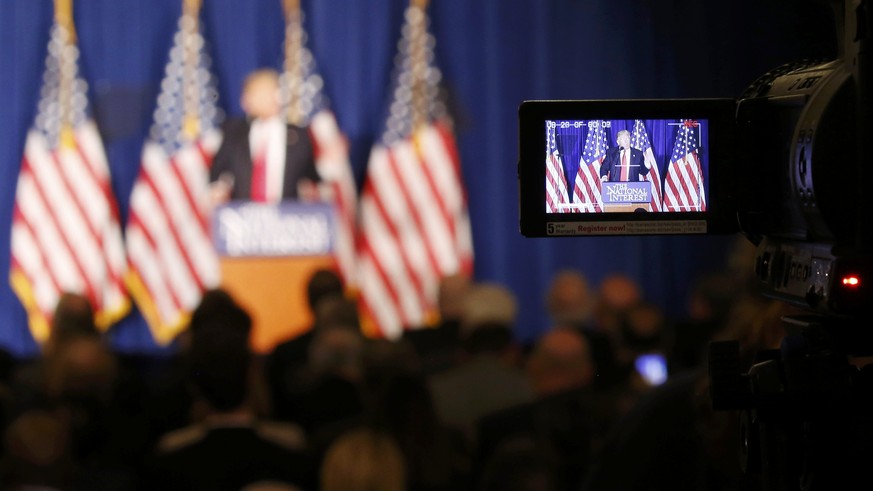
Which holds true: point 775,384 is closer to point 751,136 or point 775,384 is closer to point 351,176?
point 751,136

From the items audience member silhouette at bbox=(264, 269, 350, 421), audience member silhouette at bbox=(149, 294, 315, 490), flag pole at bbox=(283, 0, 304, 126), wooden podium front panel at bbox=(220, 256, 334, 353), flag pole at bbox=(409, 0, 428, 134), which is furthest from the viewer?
flag pole at bbox=(409, 0, 428, 134)

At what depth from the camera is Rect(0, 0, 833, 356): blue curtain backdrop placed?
8492mm

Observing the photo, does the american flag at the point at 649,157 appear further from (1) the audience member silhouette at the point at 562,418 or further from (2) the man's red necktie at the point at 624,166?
(1) the audience member silhouette at the point at 562,418

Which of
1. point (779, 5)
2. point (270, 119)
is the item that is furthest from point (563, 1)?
point (270, 119)

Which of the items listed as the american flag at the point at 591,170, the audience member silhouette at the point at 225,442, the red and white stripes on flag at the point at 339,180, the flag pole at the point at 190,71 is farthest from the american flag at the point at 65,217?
the american flag at the point at 591,170

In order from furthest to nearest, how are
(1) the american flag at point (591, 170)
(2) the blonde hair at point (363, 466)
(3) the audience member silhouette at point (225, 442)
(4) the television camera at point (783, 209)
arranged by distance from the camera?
(3) the audience member silhouette at point (225, 442)
(2) the blonde hair at point (363, 466)
(1) the american flag at point (591, 170)
(4) the television camera at point (783, 209)

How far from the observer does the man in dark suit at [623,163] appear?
5.99 ft

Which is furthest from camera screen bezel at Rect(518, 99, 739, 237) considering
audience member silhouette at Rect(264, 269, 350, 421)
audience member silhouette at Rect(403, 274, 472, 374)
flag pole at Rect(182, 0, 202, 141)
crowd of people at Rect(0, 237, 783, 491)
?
flag pole at Rect(182, 0, 202, 141)

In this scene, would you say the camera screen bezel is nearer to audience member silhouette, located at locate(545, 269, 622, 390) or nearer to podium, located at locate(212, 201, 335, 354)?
audience member silhouette, located at locate(545, 269, 622, 390)

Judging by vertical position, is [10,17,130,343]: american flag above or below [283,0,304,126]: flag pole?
below

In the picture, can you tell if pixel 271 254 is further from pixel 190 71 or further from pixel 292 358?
pixel 292 358

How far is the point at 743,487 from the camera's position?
210 centimetres

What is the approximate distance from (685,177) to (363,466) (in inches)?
74.1

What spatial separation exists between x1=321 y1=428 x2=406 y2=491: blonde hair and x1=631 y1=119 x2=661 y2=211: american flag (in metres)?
1.84
